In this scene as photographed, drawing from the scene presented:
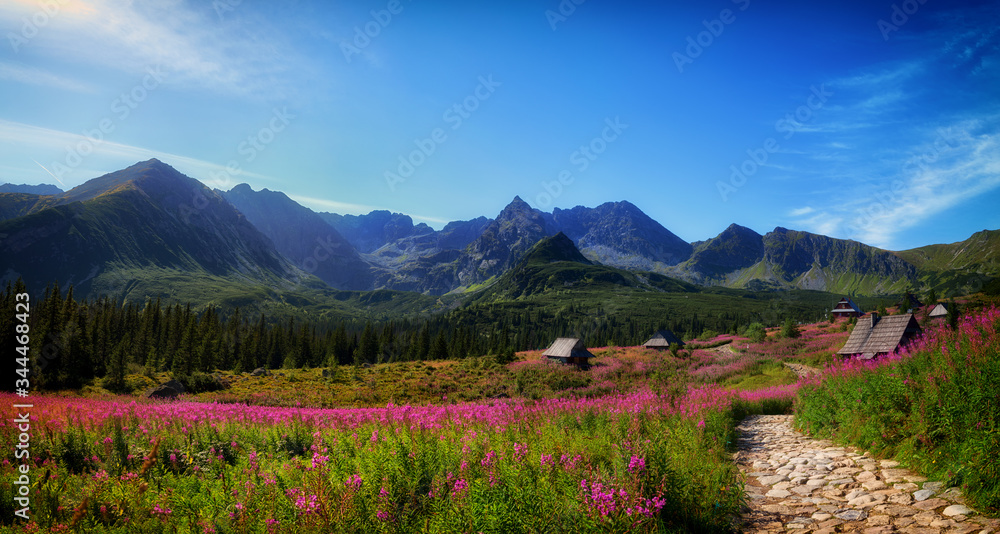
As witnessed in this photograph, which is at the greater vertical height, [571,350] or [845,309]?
[845,309]

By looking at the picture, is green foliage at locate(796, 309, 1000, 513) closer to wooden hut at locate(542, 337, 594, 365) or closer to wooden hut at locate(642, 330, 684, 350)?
wooden hut at locate(542, 337, 594, 365)

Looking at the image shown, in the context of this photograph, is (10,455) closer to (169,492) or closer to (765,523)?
(169,492)

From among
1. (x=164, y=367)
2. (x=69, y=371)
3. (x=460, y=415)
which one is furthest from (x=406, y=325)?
(x=460, y=415)

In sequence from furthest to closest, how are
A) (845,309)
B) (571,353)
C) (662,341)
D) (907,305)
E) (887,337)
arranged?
(845,309) → (907,305) → (662,341) → (571,353) → (887,337)

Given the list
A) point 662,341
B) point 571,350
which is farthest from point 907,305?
point 571,350

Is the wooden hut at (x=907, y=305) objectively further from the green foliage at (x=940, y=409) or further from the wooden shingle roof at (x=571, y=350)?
the green foliage at (x=940, y=409)

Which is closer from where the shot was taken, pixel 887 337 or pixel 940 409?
pixel 940 409

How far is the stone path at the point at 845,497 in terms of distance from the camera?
480 centimetres

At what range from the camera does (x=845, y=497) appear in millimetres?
5914

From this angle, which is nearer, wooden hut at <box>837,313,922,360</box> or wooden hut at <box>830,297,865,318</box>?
wooden hut at <box>837,313,922,360</box>

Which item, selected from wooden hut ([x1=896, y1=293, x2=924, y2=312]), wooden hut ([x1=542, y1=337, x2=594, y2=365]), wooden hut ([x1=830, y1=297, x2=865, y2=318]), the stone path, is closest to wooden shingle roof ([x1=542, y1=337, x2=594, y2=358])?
wooden hut ([x1=542, y1=337, x2=594, y2=365])

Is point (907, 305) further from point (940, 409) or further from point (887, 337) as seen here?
point (940, 409)

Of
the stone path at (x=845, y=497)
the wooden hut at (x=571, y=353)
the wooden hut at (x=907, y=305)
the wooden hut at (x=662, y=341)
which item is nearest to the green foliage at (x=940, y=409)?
the stone path at (x=845, y=497)

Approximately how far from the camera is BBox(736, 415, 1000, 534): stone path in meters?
4.80
